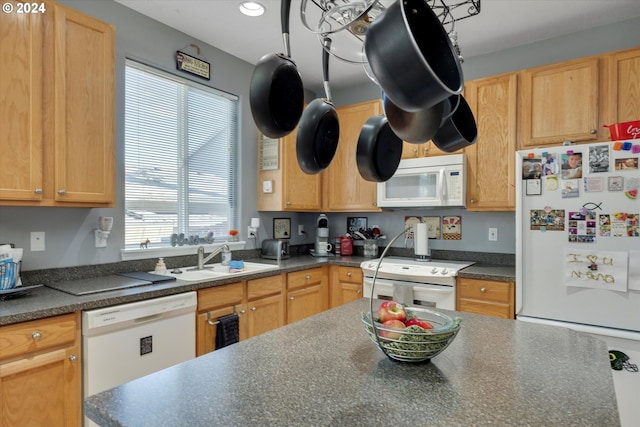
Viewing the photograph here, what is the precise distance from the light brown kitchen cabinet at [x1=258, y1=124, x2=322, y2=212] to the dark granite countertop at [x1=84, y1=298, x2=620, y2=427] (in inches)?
89.4

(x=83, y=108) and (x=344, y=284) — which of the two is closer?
(x=83, y=108)

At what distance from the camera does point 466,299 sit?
2.73m

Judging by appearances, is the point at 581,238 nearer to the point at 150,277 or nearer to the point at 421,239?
the point at 421,239

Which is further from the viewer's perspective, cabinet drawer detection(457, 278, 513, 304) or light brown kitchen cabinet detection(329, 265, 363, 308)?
light brown kitchen cabinet detection(329, 265, 363, 308)

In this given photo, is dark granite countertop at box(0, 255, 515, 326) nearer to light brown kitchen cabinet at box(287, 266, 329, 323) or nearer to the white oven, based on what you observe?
the white oven

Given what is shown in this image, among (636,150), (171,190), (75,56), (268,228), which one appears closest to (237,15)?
(75,56)

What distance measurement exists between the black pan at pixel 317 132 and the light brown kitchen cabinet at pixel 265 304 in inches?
68.3

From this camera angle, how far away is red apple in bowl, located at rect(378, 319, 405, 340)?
3.32 ft

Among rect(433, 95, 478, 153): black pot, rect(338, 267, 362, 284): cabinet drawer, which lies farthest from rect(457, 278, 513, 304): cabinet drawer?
rect(433, 95, 478, 153): black pot

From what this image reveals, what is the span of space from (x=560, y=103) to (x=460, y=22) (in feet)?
3.01

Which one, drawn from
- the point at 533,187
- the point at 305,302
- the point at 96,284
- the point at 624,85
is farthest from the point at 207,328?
the point at 624,85

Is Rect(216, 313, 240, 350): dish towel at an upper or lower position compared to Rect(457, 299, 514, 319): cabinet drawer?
lower

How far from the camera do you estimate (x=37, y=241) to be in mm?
2117

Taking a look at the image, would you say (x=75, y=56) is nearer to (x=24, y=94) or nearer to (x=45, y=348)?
(x=24, y=94)
